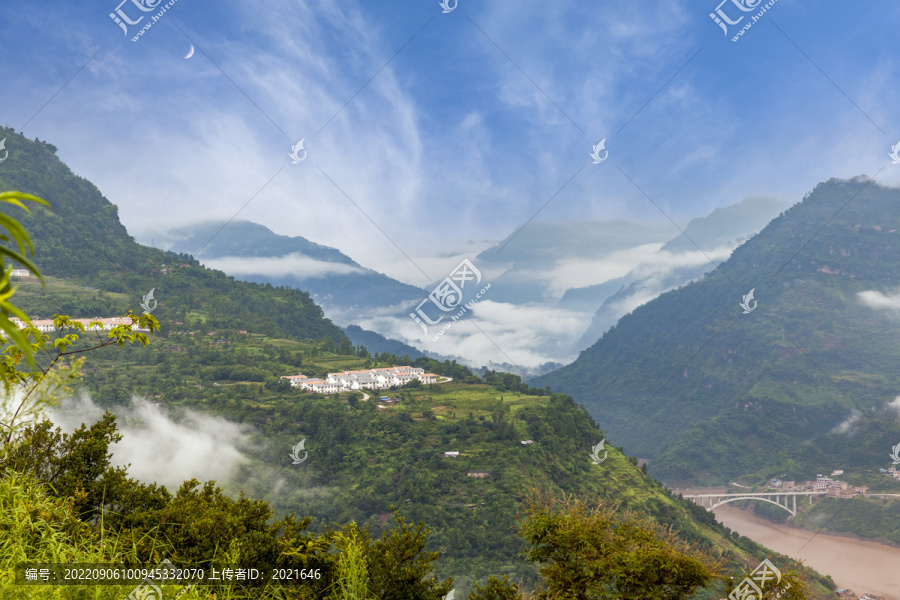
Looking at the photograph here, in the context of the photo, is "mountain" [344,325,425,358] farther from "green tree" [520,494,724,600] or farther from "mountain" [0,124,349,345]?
"green tree" [520,494,724,600]

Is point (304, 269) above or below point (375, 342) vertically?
above

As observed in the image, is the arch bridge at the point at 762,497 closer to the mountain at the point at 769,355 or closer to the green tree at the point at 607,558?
the mountain at the point at 769,355

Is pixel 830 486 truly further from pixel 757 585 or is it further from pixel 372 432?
pixel 757 585

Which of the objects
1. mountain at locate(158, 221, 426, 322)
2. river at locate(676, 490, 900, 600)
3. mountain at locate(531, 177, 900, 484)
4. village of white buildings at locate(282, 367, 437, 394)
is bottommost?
river at locate(676, 490, 900, 600)

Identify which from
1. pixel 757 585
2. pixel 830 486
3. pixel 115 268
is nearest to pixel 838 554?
pixel 830 486

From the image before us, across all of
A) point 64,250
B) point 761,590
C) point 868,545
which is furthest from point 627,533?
point 64,250
